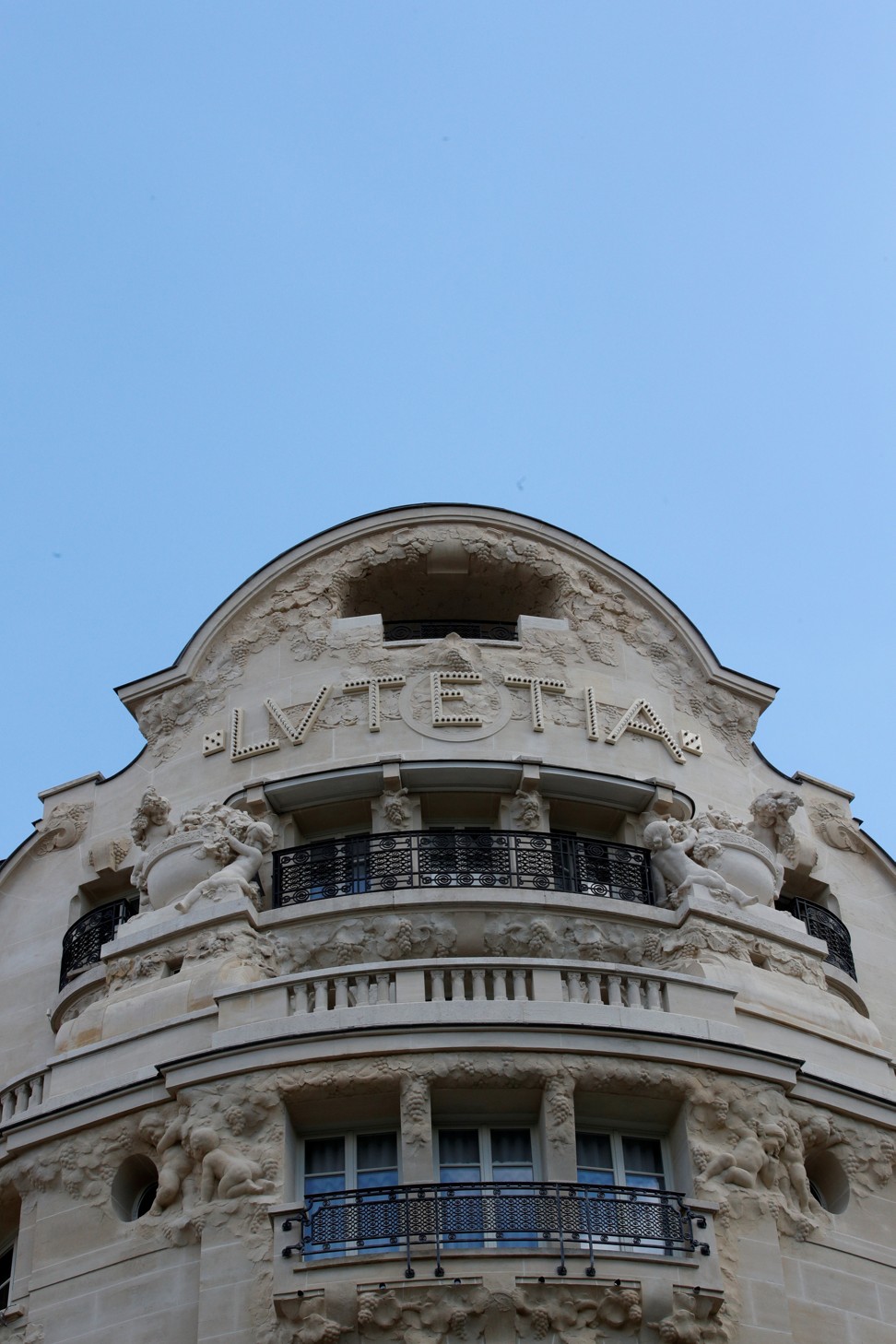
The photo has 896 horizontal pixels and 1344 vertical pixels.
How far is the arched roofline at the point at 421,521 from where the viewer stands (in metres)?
24.5

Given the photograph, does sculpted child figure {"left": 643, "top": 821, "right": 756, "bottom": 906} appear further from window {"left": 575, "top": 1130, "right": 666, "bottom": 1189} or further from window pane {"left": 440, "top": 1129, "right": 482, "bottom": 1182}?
window pane {"left": 440, "top": 1129, "right": 482, "bottom": 1182}

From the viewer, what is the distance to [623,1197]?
17.7 metres

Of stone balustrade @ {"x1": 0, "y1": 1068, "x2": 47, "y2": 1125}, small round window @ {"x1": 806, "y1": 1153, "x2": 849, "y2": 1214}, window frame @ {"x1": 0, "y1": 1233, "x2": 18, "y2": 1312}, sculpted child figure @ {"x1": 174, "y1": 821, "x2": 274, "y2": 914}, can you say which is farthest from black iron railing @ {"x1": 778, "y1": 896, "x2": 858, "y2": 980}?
window frame @ {"x1": 0, "y1": 1233, "x2": 18, "y2": 1312}

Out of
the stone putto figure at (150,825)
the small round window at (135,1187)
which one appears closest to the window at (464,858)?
the stone putto figure at (150,825)

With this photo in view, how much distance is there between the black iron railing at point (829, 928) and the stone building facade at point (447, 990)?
0.04 meters

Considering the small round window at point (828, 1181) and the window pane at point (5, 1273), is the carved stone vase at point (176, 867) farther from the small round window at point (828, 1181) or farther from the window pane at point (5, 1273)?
the small round window at point (828, 1181)

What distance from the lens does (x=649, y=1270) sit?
16.9 meters

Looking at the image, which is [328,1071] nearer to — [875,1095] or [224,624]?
[875,1095]

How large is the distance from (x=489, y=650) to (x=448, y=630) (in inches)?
87.8

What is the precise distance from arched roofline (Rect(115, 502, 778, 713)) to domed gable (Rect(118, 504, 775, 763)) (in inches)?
0.8

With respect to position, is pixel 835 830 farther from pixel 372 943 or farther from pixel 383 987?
pixel 383 987

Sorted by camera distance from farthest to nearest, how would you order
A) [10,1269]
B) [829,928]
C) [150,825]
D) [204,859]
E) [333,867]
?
[829,928], [150,825], [333,867], [204,859], [10,1269]

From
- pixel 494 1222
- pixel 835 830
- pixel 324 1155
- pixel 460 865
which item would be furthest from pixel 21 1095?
pixel 835 830

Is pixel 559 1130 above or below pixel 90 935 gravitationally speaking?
below
